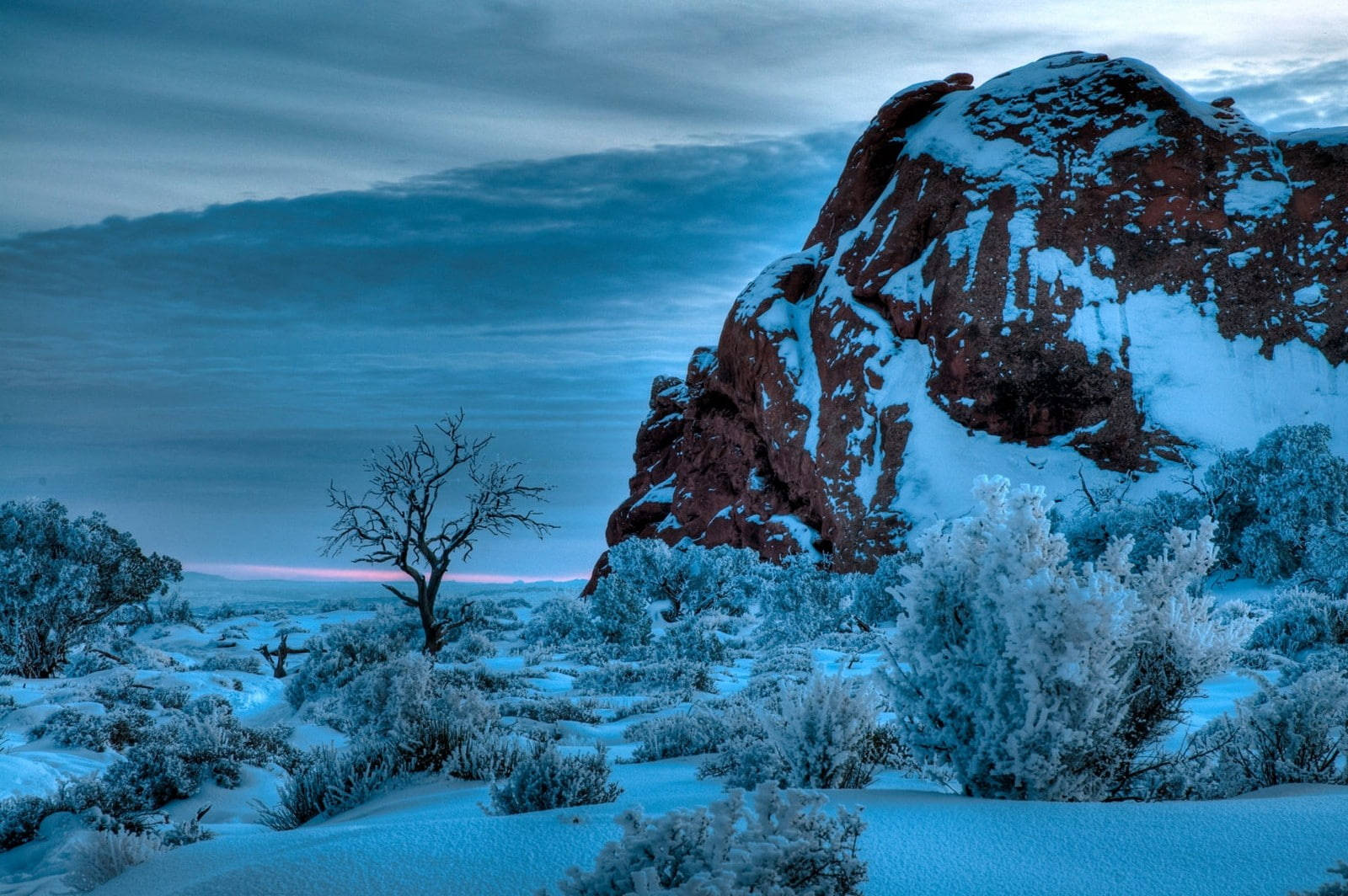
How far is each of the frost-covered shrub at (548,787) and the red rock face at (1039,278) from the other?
29.1 m

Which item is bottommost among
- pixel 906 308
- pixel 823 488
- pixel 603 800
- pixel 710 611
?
pixel 710 611

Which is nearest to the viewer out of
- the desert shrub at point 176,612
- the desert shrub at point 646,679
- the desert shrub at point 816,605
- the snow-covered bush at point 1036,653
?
the snow-covered bush at point 1036,653

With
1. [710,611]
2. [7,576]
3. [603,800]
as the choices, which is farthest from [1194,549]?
[710,611]

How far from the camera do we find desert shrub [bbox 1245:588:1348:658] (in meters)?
11.9

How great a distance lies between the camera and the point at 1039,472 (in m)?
32.0

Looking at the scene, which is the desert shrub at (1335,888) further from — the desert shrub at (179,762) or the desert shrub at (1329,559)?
the desert shrub at (1329,559)

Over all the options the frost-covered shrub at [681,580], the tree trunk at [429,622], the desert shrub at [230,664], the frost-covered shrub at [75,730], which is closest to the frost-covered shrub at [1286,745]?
the frost-covered shrub at [75,730]

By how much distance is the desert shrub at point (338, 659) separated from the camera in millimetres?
14750

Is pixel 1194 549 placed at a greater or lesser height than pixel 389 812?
greater

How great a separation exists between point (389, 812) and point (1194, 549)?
16.1 feet

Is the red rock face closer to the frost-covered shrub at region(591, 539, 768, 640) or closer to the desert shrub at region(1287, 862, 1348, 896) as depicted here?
the frost-covered shrub at region(591, 539, 768, 640)

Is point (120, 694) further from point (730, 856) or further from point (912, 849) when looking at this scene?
point (730, 856)

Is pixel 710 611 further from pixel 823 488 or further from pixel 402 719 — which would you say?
pixel 402 719

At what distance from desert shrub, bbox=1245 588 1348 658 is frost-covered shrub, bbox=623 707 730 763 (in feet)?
25.6
